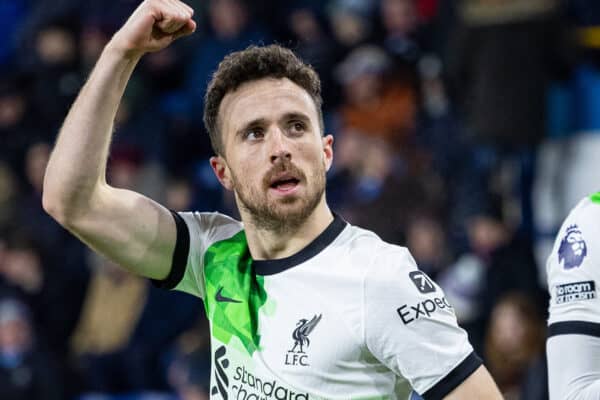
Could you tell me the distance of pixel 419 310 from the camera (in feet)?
10.4

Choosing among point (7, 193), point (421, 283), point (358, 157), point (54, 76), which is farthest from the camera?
point (54, 76)

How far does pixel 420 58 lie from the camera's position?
854 centimetres

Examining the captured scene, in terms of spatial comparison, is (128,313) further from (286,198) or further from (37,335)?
(286,198)

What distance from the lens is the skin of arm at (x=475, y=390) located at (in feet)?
10.2

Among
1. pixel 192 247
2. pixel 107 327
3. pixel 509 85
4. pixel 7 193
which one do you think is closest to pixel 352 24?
pixel 509 85

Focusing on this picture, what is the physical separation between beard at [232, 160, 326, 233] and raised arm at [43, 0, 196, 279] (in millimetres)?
331

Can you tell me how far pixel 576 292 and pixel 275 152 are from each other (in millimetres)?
872

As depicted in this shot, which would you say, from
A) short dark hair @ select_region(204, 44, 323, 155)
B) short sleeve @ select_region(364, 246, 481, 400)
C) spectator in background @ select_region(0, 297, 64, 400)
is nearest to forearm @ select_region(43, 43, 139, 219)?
short dark hair @ select_region(204, 44, 323, 155)

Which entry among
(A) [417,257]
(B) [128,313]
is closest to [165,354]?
(B) [128,313]

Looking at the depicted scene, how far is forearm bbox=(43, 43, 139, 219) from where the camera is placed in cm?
344

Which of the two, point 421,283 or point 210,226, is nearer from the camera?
point 421,283

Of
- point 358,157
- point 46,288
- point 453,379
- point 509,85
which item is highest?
point 509,85

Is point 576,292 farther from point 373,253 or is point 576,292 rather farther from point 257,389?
point 257,389

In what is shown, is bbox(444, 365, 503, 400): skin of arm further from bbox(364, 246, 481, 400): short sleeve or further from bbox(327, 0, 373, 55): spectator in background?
bbox(327, 0, 373, 55): spectator in background
